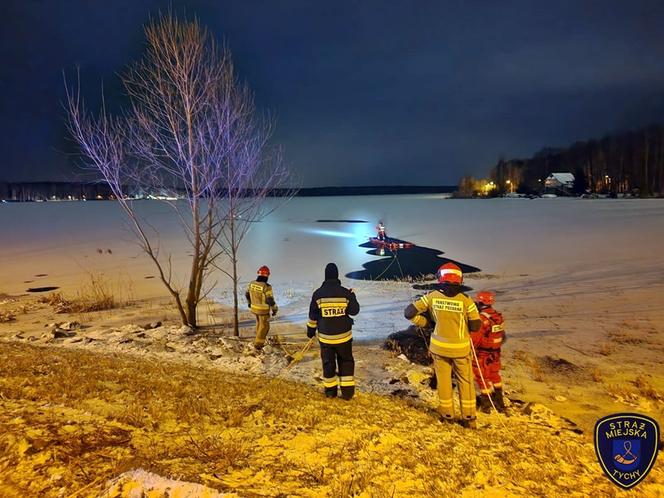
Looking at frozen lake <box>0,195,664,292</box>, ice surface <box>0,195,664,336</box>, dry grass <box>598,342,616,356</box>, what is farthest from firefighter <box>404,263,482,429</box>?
frozen lake <box>0,195,664,292</box>

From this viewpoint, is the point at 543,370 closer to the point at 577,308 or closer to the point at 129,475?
the point at 577,308

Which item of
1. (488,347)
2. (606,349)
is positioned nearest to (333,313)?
(488,347)

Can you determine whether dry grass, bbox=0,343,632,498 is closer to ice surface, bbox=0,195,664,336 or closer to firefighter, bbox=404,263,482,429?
firefighter, bbox=404,263,482,429

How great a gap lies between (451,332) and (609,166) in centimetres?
9097

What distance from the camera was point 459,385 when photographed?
476 centimetres

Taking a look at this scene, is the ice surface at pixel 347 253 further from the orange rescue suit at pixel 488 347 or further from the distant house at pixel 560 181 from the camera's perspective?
the distant house at pixel 560 181

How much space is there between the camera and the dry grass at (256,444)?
127 inches

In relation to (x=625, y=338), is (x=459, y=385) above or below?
above

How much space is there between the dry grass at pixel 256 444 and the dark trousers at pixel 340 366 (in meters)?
0.18

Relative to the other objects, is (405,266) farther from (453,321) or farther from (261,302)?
(453,321)

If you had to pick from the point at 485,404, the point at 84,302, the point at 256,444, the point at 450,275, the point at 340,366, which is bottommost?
the point at 84,302

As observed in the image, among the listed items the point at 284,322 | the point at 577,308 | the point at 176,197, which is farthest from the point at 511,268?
the point at 176,197

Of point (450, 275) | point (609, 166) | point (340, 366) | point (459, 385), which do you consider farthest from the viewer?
point (609, 166)

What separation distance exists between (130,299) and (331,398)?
10.6 m
